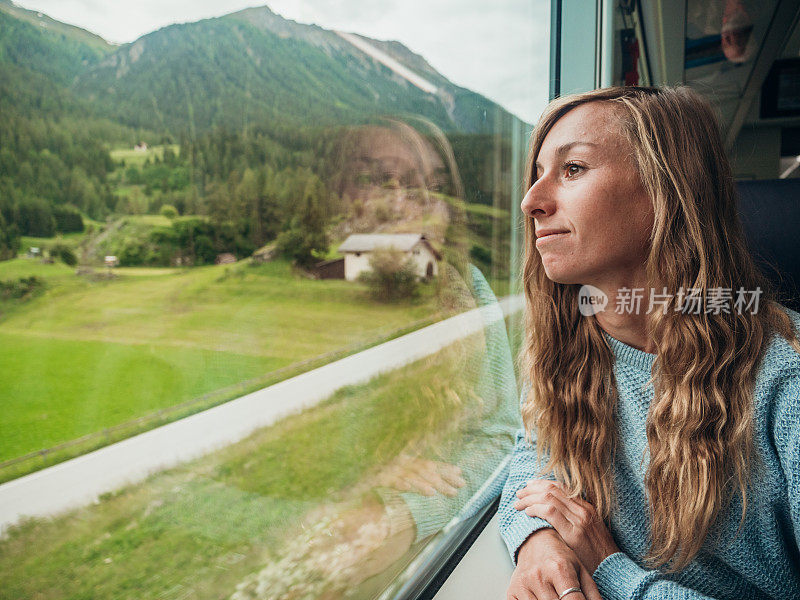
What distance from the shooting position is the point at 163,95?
1.67ft

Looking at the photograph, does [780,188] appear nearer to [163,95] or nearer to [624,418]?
[624,418]

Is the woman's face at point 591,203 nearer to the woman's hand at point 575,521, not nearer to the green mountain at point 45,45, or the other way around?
the woman's hand at point 575,521

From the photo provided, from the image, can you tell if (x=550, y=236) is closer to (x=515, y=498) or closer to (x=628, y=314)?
(x=628, y=314)

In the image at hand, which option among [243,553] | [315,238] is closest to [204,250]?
[315,238]

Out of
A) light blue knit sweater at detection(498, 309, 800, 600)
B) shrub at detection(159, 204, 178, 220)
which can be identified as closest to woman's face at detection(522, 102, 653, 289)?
light blue knit sweater at detection(498, 309, 800, 600)

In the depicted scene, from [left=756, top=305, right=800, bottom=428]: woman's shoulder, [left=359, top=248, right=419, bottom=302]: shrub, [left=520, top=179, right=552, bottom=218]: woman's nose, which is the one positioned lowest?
[left=756, top=305, right=800, bottom=428]: woman's shoulder

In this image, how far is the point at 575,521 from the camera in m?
0.84

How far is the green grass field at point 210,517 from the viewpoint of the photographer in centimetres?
44

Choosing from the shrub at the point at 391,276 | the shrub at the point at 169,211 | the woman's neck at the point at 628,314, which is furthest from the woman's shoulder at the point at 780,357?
the shrub at the point at 169,211

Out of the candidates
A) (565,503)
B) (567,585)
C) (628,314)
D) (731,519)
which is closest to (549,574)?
(567,585)

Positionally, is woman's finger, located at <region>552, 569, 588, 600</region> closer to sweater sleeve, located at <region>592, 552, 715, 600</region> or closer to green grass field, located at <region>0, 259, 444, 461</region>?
sweater sleeve, located at <region>592, 552, 715, 600</region>

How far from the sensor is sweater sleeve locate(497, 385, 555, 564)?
0.85 meters

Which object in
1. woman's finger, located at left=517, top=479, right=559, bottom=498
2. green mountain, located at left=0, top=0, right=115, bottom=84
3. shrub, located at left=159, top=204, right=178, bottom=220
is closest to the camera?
green mountain, located at left=0, top=0, right=115, bottom=84

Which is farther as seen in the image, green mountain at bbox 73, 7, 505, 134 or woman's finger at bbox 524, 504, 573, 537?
woman's finger at bbox 524, 504, 573, 537
